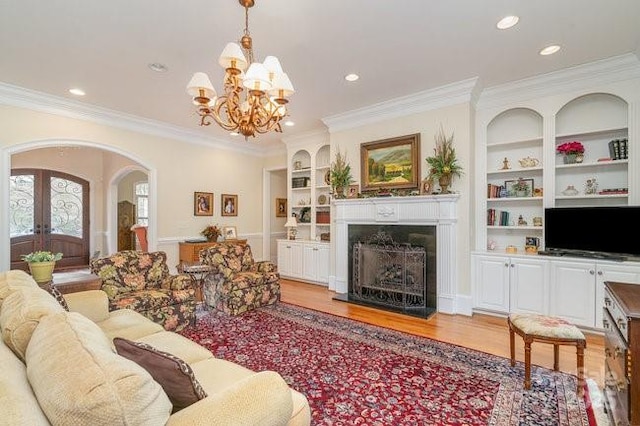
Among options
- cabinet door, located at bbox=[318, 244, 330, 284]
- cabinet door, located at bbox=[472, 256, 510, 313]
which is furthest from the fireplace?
cabinet door, located at bbox=[318, 244, 330, 284]

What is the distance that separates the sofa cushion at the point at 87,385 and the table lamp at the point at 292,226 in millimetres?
5198

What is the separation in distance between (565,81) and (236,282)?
4.84m

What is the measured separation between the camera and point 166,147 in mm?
5695

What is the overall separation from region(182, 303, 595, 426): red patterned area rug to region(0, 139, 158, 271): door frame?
2790 mm

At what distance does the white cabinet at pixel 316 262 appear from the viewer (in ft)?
18.9

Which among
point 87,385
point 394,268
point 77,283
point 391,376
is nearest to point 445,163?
point 394,268

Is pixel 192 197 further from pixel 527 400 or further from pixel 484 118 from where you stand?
pixel 527 400

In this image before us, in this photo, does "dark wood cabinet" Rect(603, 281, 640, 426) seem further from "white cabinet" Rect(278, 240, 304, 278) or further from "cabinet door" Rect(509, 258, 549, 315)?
"white cabinet" Rect(278, 240, 304, 278)

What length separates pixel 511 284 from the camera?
3826 mm

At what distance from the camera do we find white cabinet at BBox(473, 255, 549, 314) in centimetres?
365

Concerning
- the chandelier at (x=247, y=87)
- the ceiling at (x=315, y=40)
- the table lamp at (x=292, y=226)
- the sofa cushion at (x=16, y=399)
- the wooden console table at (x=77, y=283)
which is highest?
the ceiling at (x=315, y=40)

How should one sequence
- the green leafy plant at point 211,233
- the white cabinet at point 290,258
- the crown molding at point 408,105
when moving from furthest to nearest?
1. the white cabinet at point 290,258
2. the green leafy plant at point 211,233
3. the crown molding at point 408,105

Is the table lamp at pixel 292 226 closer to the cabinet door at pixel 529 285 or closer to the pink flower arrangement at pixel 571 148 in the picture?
the cabinet door at pixel 529 285

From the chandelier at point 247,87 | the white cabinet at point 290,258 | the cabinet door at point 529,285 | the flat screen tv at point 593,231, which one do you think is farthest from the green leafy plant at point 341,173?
the flat screen tv at point 593,231
